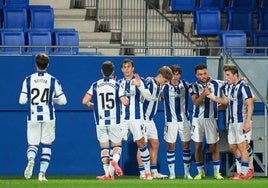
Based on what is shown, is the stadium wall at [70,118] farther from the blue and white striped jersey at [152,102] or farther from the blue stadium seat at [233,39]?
the blue and white striped jersey at [152,102]

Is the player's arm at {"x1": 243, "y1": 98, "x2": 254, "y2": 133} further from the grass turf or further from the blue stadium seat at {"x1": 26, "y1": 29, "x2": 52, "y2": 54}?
the blue stadium seat at {"x1": 26, "y1": 29, "x2": 52, "y2": 54}

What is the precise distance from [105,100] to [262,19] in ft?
26.1

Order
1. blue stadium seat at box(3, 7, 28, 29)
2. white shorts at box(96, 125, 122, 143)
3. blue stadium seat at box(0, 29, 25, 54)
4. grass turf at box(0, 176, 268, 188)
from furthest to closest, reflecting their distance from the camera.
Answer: blue stadium seat at box(3, 7, 28, 29)
blue stadium seat at box(0, 29, 25, 54)
white shorts at box(96, 125, 122, 143)
grass turf at box(0, 176, 268, 188)

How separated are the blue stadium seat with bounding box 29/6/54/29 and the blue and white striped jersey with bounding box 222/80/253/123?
5.47m

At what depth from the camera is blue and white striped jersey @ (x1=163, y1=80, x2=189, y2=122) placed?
2575 centimetres

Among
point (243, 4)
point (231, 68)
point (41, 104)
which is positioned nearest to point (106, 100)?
point (41, 104)

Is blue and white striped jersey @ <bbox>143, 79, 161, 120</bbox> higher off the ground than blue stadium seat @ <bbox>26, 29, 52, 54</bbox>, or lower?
lower

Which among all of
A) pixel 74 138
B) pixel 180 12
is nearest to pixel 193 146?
pixel 74 138

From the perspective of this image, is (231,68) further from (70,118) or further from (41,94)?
(70,118)

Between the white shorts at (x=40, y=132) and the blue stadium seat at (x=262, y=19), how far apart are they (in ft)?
28.8

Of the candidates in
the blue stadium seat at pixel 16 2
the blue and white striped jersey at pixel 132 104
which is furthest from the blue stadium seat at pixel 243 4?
the blue and white striped jersey at pixel 132 104

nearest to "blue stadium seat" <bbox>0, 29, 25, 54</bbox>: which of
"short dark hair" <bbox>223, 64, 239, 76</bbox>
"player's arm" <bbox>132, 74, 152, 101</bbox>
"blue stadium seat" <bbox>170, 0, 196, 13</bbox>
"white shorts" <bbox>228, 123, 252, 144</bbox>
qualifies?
"blue stadium seat" <bbox>170, 0, 196, 13</bbox>

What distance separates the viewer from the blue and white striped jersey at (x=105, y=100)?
24109 mm

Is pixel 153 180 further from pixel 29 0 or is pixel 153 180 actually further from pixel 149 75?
pixel 29 0
